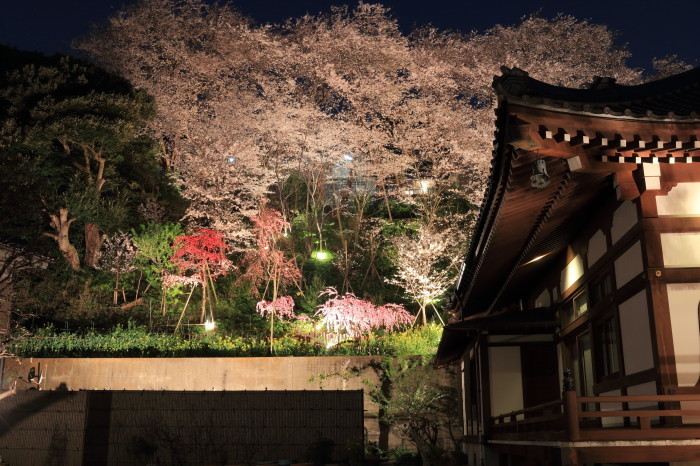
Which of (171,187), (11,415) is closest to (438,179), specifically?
(171,187)

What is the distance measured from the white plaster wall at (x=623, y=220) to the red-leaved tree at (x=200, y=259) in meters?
17.5

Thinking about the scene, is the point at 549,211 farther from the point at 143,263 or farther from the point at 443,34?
the point at 443,34

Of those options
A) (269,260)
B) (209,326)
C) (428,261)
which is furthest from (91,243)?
(428,261)

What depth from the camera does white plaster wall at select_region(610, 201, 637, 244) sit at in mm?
6277

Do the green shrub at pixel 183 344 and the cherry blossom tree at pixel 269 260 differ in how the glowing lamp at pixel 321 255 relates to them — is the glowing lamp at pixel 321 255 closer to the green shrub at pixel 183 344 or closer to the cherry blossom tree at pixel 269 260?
the cherry blossom tree at pixel 269 260

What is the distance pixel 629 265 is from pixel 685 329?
906 mm

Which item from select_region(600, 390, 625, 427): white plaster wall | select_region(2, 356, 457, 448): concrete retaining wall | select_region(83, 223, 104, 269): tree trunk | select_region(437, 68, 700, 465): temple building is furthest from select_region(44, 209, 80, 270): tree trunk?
select_region(600, 390, 625, 427): white plaster wall

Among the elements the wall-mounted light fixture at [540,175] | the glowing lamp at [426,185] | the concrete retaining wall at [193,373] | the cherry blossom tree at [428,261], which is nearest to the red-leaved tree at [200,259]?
the concrete retaining wall at [193,373]

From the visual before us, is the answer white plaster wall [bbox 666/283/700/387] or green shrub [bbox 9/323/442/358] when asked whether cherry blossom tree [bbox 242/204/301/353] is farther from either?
white plaster wall [bbox 666/283/700/387]

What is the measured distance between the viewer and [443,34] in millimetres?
28594

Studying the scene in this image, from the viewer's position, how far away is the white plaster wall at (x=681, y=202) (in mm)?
5980

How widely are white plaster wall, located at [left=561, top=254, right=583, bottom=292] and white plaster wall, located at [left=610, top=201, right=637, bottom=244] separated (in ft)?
4.96

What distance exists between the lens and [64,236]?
2347 cm

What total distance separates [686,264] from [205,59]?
83.4 ft
